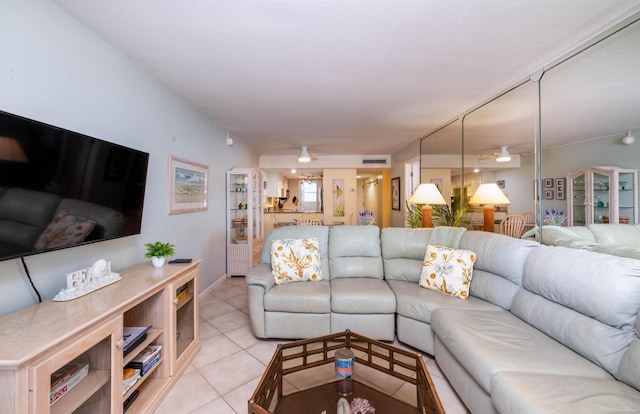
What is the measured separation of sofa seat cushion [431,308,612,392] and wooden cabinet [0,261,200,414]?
1.90 meters

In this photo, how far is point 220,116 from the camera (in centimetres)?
352

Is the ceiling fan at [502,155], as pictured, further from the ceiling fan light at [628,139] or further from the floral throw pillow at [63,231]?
the floral throw pillow at [63,231]

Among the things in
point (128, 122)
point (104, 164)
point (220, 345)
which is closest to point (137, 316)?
point (220, 345)

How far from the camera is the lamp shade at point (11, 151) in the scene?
1067 millimetres

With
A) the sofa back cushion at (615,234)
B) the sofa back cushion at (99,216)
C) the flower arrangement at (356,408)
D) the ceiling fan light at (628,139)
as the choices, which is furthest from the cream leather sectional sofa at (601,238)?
the sofa back cushion at (99,216)

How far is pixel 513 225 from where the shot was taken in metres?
2.66

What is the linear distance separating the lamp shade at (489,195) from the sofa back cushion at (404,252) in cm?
73

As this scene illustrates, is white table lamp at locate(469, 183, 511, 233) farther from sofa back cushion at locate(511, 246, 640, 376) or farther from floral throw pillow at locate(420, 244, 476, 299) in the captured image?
sofa back cushion at locate(511, 246, 640, 376)

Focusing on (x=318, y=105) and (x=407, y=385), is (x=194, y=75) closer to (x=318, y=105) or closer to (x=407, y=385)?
(x=318, y=105)

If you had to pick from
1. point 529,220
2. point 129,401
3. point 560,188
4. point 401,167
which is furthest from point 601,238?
point 401,167

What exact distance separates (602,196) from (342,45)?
2180 mm

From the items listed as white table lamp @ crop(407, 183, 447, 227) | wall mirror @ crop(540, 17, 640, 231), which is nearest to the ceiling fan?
wall mirror @ crop(540, 17, 640, 231)

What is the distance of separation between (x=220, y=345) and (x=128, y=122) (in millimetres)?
2075

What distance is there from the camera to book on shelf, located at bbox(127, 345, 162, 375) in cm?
157
